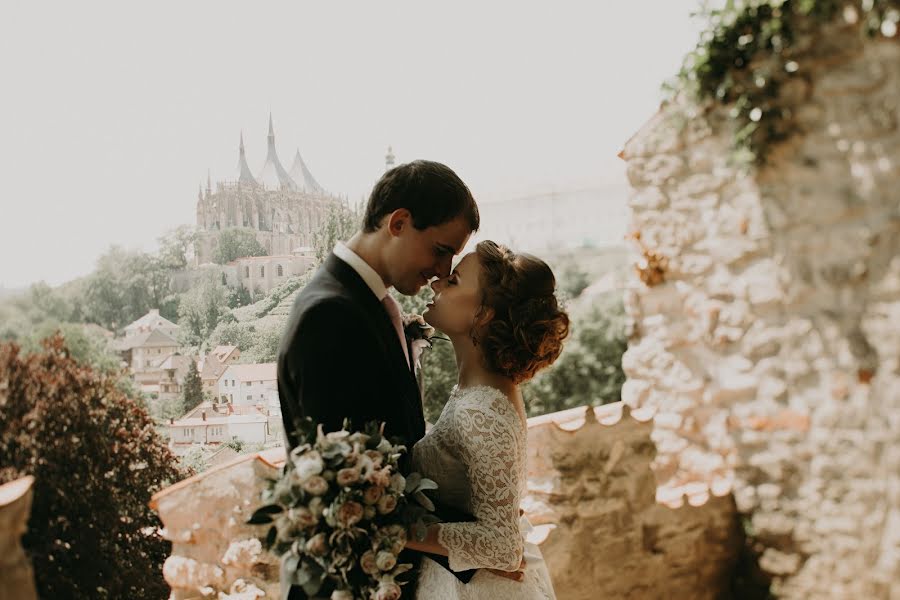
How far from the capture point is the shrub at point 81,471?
1.77m

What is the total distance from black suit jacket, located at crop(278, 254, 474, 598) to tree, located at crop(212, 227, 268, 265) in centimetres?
82

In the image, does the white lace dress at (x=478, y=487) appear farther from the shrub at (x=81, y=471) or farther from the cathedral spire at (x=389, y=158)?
the cathedral spire at (x=389, y=158)

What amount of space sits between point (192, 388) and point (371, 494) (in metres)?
1.12

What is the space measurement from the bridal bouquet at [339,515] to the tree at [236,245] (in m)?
1.13

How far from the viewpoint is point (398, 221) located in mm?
1817

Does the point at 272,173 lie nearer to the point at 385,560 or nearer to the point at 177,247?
the point at 177,247

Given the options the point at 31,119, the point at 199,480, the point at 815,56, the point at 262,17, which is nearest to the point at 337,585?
the point at 199,480

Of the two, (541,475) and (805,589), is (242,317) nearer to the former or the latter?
(541,475)

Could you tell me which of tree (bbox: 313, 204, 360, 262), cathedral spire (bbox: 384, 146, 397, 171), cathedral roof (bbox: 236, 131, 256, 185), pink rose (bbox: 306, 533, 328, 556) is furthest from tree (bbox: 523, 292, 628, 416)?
pink rose (bbox: 306, 533, 328, 556)

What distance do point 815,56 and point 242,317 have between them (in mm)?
2698

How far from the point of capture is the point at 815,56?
3092mm

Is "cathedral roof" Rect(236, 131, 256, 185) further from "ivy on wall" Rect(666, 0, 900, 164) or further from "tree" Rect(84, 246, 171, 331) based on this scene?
"ivy on wall" Rect(666, 0, 900, 164)

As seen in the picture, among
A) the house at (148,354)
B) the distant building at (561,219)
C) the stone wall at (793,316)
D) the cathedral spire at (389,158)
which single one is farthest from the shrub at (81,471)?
the stone wall at (793,316)

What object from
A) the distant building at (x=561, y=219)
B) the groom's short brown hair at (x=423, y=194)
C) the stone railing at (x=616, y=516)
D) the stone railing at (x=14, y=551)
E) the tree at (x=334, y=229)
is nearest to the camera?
the stone railing at (x=14, y=551)
